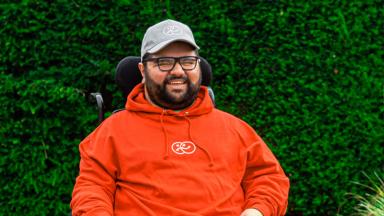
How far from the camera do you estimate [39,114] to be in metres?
4.59

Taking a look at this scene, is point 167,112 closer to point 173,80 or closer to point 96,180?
point 173,80

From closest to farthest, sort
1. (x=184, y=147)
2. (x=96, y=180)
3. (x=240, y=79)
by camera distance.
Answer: (x=96, y=180) < (x=184, y=147) < (x=240, y=79)

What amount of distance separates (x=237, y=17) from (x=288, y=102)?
2.74 ft

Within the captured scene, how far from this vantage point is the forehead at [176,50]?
2979mm

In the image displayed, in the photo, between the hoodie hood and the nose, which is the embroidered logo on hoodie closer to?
the hoodie hood

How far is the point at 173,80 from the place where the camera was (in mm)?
2957

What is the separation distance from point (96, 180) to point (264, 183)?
86 cm

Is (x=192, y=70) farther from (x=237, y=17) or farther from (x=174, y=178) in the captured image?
(x=237, y=17)

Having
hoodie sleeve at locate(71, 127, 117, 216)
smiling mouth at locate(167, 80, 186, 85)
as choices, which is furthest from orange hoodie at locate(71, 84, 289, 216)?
smiling mouth at locate(167, 80, 186, 85)

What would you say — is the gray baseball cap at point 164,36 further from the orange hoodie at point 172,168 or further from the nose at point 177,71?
the orange hoodie at point 172,168

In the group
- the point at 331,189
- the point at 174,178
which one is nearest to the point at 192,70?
the point at 174,178

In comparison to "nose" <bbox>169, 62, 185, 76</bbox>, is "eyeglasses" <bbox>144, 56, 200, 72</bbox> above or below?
above

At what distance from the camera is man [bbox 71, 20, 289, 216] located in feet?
9.32

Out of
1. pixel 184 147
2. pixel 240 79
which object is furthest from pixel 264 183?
pixel 240 79
